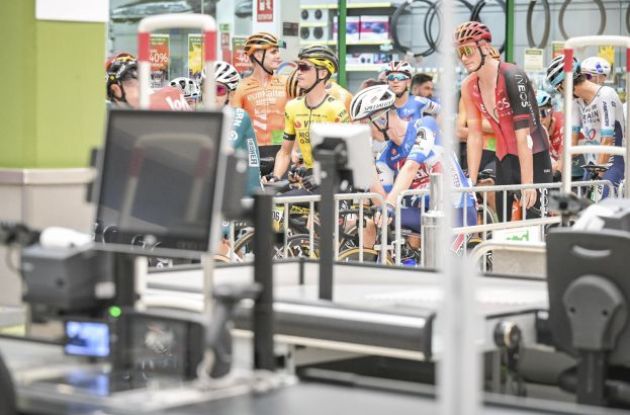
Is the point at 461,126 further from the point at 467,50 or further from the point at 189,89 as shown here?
the point at 189,89

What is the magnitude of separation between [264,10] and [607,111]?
10.6 ft

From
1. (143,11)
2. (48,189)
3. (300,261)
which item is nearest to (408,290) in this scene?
(300,261)

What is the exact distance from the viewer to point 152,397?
126 inches

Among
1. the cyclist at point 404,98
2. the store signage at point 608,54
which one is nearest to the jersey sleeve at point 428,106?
the cyclist at point 404,98

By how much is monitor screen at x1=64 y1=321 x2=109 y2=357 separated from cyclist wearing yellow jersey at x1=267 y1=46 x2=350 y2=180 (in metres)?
7.09

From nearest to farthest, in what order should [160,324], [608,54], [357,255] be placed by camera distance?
[160,324]
[357,255]
[608,54]

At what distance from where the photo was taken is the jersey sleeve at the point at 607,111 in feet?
41.1

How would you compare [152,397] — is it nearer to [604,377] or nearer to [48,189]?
[604,377]

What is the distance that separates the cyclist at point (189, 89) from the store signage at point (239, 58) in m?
1.05

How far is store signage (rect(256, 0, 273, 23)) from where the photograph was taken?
13.1 m

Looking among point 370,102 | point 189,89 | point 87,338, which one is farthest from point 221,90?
point 87,338

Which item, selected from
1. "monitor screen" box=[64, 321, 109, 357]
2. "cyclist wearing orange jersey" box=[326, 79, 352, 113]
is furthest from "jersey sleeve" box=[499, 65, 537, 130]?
"monitor screen" box=[64, 321, 109, 357]

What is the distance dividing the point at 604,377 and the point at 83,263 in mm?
1830

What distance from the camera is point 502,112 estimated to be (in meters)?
12.0
